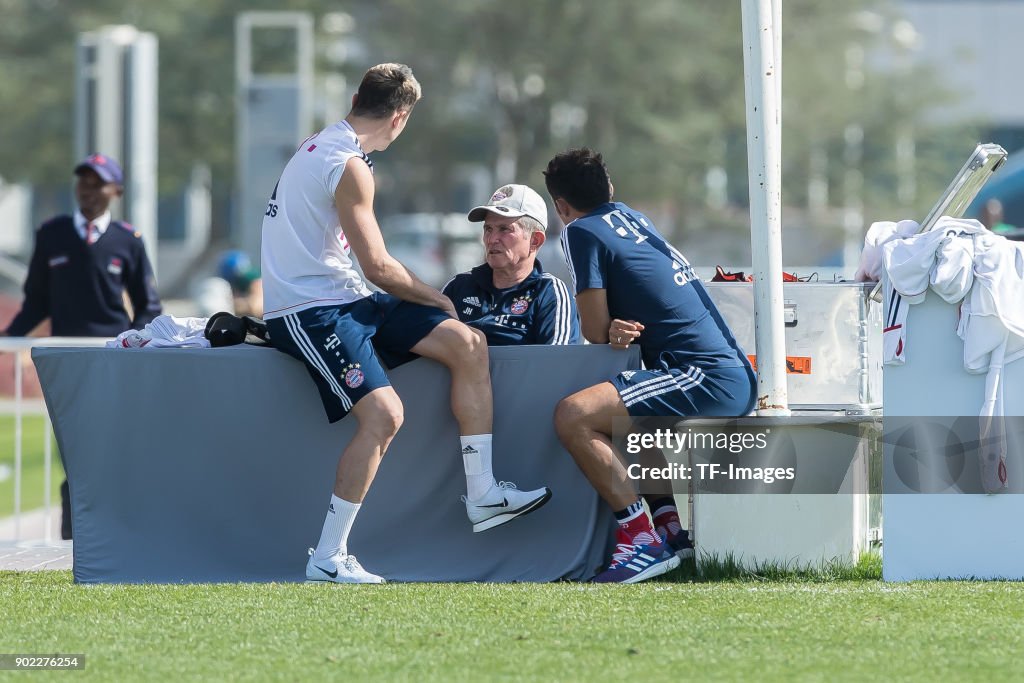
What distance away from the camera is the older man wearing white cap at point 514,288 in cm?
595

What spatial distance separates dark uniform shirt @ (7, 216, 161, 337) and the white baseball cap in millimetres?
2513

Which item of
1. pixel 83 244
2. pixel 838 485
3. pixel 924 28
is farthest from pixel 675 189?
pixel 838 485

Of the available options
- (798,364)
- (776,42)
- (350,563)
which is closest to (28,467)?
(350,563)

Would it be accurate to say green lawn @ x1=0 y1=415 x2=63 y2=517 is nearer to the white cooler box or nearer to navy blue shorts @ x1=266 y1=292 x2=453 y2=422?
navy blue shorts @ x1=266 y1=292 x2=453 y2=422

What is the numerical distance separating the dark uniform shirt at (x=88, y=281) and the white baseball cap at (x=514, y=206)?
2.51 m

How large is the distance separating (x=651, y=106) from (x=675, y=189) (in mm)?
1598

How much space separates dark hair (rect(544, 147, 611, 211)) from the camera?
19.2ft

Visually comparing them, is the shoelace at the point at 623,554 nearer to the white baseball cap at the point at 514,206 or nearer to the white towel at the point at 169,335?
the white baseball cap at the point at 514,206

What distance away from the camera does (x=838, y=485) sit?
5645 mm

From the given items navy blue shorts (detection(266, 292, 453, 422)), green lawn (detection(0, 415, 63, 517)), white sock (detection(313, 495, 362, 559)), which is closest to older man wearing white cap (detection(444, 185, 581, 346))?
navy blue shorts (detection(266, 292, 453, 422))

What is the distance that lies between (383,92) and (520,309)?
3.28 feet

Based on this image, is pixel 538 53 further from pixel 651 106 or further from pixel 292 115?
pixel 292 115

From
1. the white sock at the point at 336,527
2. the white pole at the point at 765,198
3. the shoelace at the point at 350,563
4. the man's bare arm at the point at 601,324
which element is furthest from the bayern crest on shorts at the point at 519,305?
the shoelace at the point at 350,563

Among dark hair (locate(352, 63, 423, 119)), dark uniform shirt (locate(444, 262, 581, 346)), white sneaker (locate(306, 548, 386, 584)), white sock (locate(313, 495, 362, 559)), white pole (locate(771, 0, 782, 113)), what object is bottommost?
white sneaker (locate(306, 548, 386, 584))
